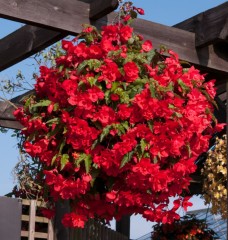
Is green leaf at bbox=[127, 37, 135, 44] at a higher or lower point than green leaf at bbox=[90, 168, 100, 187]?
higher

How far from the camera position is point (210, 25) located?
5.50m

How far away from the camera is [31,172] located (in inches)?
303

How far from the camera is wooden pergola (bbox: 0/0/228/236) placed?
15.5 ft

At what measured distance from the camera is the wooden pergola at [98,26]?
15.5 ft

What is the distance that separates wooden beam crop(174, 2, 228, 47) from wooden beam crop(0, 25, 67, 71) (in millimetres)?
1071

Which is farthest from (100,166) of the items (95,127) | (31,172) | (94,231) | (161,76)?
(94,231)

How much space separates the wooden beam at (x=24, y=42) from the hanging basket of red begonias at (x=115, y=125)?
0.76 m

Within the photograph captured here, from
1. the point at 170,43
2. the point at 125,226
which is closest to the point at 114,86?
the point at 170,43

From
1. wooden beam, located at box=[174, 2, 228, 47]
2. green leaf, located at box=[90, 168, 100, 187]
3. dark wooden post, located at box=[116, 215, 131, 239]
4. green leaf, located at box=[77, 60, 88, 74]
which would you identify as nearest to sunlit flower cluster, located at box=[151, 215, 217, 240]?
dark wooden post, located at box=[116, 215, 131, 239]

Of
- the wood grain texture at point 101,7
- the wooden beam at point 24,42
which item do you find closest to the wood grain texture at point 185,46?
the wood grain texture at point 101,7

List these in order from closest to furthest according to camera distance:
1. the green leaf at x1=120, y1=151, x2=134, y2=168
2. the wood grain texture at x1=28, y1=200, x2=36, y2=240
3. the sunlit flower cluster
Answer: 1. the green leaf at x1=120, y1=151, x2=134, y2=168
2. the wood grain texture at x1=28, y1=200, x2=36, y2=240
3. the sunlit flower cluster

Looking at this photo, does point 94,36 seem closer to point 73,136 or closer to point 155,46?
point 73,136

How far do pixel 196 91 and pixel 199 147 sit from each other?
32cm

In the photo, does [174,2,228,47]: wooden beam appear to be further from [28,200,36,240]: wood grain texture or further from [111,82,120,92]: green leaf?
[28,200,36,240]: wood grain texture
